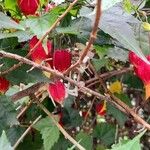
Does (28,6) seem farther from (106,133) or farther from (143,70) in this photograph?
Answer: (106,133)

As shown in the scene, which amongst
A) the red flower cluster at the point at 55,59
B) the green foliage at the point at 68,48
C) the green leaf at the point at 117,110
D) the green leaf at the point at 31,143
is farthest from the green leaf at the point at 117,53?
the green leaf at the point at 31,143

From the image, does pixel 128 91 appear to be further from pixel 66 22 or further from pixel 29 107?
pixel 66 22

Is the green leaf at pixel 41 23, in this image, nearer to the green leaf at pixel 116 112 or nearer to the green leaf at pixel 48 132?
the green leaf at pixel 48 132

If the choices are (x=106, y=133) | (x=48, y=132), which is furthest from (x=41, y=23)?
(x=106, y=133)

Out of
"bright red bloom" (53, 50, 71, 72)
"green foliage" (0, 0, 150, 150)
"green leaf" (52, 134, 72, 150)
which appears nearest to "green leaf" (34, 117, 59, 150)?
"green foliage" (0, 0, 150, 150)

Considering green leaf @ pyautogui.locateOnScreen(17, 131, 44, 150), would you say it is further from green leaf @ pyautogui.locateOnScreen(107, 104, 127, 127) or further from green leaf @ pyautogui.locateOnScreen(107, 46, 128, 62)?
green leaf @ pyautogui.locateOnScreen(107, 46, 128, 62)

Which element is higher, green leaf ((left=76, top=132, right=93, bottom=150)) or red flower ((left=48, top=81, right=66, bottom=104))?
red flower ((left=48, top=81, right=66, bottom=104))
